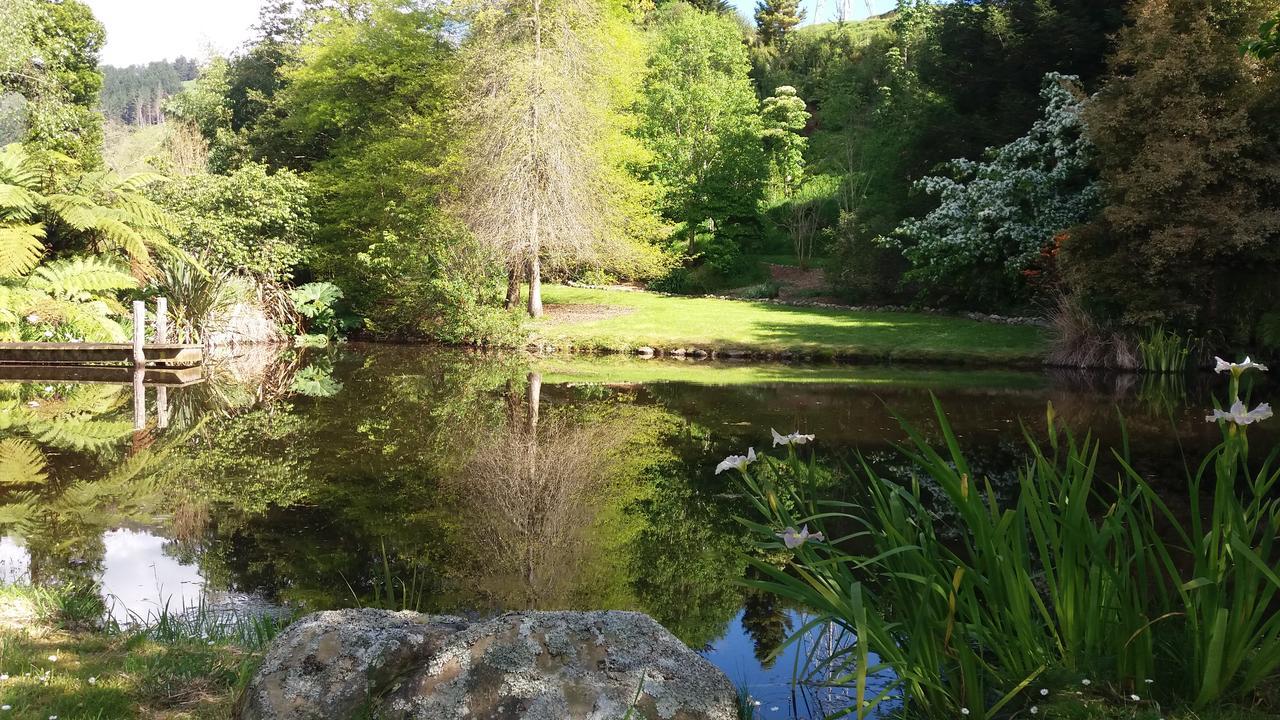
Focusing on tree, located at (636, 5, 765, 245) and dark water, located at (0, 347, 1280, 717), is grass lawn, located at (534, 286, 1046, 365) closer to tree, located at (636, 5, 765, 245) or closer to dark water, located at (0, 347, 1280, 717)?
dark water, located at (0, 347, 1280, 717)

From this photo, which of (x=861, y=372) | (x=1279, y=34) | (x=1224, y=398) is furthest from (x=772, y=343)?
(x=1279, y=34)

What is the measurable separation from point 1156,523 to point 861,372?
8991 millimetres

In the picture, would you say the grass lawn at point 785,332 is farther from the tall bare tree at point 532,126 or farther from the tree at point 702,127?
the tree at point 702,127

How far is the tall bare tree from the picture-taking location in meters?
19.4

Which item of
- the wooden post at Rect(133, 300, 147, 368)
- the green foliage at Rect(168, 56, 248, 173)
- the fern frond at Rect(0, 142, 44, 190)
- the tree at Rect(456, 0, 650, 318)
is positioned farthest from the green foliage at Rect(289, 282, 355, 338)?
the green foliage at Rect(168, 56, 248, 173)

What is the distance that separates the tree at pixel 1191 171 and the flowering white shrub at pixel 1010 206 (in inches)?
125

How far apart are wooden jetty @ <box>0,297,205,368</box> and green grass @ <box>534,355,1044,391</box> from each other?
6085mm

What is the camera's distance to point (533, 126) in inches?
768

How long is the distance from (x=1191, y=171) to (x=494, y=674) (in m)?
13.5

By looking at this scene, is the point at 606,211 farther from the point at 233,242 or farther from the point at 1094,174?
the point at 1094,174

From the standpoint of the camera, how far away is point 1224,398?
11148 millimetres

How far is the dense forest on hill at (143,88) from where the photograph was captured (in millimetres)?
A: 82000

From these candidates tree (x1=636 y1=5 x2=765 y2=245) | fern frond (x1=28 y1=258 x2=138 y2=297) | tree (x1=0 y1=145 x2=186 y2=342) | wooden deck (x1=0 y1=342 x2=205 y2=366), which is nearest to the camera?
wooden deck (x1=0 y1=342 x2=205 y2=366)

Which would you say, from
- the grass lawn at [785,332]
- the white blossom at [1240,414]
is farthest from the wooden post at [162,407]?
the white blossom at [1240,414]
